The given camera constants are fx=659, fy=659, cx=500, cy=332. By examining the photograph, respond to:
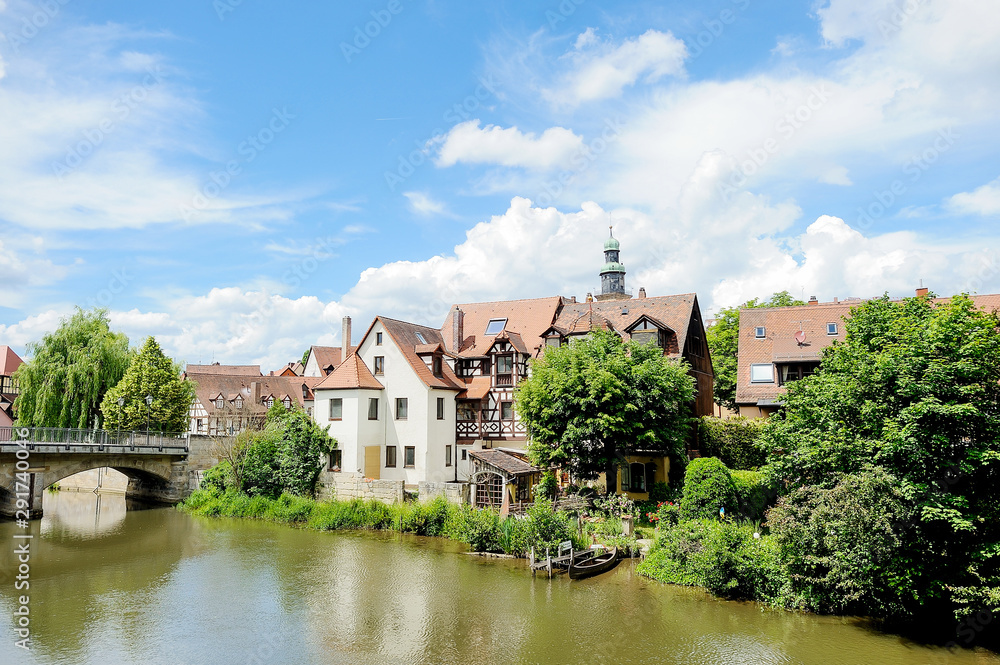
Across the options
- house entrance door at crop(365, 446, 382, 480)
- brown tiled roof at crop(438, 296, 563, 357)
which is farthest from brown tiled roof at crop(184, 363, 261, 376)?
house entrance door at crop(365, 446, 382, 480)

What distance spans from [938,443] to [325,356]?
167 ft

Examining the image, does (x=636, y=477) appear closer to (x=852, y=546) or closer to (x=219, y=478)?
(x=852, y=546)

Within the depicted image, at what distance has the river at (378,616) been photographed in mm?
14453

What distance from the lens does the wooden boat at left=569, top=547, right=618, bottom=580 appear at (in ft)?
68.3

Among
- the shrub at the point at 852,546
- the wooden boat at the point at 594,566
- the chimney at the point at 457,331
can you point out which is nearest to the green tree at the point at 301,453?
the chimney at the point at 457,331

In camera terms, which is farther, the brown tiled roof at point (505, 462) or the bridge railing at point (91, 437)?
the bridge railing at point (91, 437)

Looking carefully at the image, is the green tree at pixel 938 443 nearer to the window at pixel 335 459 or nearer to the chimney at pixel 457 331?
the window at pixel 335 459

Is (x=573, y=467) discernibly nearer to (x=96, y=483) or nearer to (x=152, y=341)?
(x=152, y=341)

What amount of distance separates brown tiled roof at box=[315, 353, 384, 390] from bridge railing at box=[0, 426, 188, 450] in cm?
984

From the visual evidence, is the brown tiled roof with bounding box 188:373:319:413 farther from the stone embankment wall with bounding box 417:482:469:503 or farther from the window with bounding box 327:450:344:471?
the stone embankment wall with bounding box 417:482:469:503

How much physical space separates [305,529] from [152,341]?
16839mm

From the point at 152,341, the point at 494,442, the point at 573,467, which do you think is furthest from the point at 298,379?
the point at 573,467

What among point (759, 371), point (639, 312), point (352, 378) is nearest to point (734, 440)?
point (759, 371)

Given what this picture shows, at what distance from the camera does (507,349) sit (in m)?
35.4
